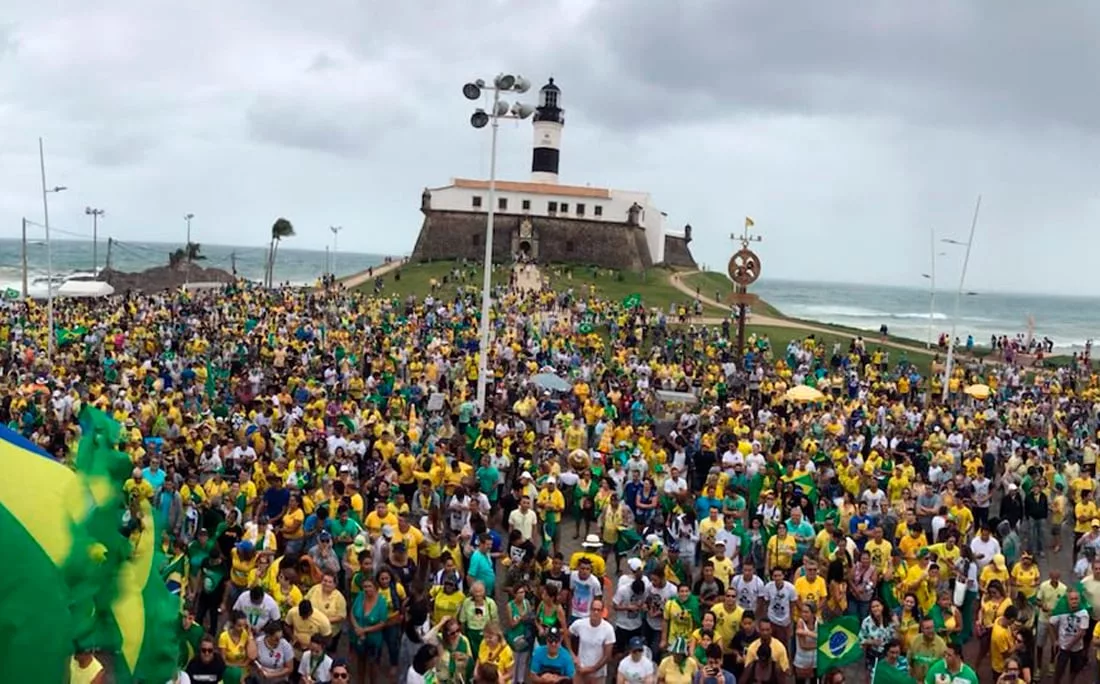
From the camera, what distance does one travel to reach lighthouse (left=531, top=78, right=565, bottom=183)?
234 ft

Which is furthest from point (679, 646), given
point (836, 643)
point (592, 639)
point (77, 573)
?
point (77, 573)

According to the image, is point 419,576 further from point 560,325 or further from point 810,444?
point 560,325

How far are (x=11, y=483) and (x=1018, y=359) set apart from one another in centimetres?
3951

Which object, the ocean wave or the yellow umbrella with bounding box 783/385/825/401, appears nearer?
the yellow umbrella with bounding box 783/385/825/401

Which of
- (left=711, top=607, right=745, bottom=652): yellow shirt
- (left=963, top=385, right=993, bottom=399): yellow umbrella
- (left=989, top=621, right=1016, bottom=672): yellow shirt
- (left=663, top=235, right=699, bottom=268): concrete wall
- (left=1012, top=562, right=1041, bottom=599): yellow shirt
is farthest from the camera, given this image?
(left=663, top=235, right=699, bottom=268): concrete wall

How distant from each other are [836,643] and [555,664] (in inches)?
105

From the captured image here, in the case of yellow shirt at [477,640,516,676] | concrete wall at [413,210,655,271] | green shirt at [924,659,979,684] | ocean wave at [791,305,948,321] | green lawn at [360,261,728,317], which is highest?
concrete wall at [413,210,655,271]

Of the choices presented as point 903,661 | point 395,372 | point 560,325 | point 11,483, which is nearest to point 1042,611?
point 903,661

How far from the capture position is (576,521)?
13.8 metres

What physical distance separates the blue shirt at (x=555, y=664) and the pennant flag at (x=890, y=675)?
2.57m

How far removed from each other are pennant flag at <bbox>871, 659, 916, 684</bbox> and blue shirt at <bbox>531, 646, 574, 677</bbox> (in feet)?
8.42

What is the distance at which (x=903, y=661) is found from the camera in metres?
8.16

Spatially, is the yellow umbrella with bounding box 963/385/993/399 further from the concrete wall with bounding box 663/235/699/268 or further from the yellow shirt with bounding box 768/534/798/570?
the concrete wall with bounding box 663/235/699/268

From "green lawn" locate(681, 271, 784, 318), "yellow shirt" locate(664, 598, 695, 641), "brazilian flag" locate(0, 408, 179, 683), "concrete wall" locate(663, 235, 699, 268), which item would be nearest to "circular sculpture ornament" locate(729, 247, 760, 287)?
"green lawn" locate(681, 271, 784, 318)
